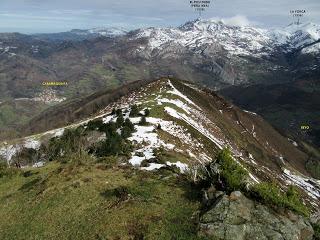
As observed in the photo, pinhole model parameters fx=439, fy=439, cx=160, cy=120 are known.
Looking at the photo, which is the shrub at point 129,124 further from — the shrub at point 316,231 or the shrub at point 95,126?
the shrub at point 316,231

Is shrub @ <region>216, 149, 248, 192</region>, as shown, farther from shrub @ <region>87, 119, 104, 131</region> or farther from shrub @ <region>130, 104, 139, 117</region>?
shrub @ <region>130, 104, 139, 117</region>

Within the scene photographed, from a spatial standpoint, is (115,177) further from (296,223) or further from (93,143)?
(93,143)

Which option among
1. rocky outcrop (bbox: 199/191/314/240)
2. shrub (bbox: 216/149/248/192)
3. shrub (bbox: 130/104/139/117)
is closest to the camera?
rocky outcrop (bbox: 199/191/314/240)

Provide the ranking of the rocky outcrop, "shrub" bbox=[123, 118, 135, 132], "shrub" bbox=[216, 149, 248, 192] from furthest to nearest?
"shrub" bbox=[123, 118, 135, 132], "shrub" bbox=[216, 149, 248, 192], the rocky outcrop

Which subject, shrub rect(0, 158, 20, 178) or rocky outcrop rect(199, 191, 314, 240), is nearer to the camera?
rocky outcrop rect(199, 191, 314, 240)

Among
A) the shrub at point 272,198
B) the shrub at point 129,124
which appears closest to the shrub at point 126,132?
the shrub at point 129,124

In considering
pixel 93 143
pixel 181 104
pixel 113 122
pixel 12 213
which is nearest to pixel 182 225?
pixel 12 213

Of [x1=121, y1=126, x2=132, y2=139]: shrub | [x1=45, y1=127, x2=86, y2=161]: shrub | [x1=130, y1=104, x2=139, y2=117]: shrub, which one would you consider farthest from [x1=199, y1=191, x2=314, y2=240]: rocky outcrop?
[x1=130, y1=104, x2=139, y2=117]: shrub
